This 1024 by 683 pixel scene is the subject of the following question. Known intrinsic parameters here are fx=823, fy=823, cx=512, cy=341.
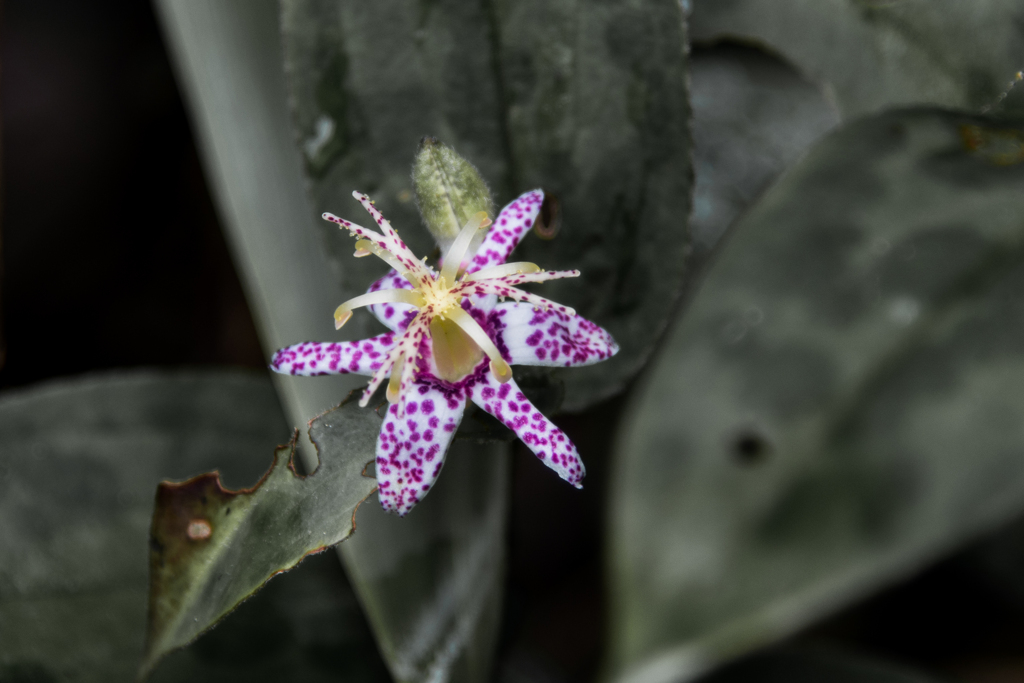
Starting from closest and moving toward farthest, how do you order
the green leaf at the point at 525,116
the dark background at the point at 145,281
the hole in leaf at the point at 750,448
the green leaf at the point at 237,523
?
the green leaf at the point at 237,523 < the green leaf at the point at 525,116 < the hole in leaf at the point at 750,448 < the dark background at the point at 145,281

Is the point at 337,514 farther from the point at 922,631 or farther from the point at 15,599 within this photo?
the point at 922,631

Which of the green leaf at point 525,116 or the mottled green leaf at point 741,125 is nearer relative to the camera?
the green leaf at point 525,116

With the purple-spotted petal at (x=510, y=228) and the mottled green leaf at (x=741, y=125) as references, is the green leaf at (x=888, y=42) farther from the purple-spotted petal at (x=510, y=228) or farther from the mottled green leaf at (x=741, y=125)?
the purple-spotted petal at (x=510, y=228)

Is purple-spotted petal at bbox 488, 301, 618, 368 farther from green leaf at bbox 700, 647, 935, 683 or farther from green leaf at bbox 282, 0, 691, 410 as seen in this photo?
green leaf at bbox 700, 647, 935, 683

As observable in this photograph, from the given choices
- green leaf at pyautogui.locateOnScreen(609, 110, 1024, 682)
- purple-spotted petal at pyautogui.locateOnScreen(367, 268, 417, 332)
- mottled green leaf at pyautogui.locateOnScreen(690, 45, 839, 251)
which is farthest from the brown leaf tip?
mottled green leaf at pyautogui.locateOnScreen(690, 45, 839, 251)

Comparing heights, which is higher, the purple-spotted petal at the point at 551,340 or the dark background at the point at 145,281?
Result: the purple-spotted petal at the point at 551,340

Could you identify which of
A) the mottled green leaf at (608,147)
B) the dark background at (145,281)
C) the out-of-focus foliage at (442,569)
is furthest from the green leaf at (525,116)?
the dark background at (145,281)

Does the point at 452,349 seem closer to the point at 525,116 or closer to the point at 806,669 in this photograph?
the point at 525,116
